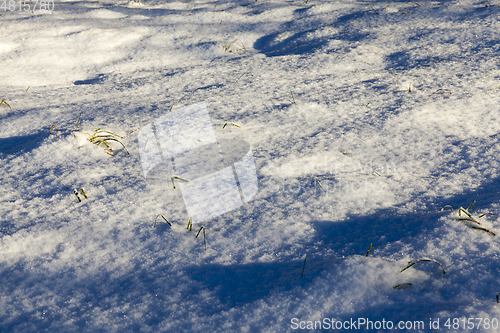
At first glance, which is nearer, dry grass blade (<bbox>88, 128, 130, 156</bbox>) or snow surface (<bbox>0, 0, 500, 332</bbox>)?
snow surface (<bbox>0, 0, 500, 332</bbox>)

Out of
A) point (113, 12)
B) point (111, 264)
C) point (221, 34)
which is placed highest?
point (113, 12)

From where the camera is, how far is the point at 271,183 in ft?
5.05

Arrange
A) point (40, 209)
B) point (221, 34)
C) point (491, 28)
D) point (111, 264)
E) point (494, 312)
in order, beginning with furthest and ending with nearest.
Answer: point (221, 34) → point (491, 28) → point (40, 209) → point (111, 264) → point (494, 312)

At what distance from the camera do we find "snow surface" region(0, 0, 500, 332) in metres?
0.99

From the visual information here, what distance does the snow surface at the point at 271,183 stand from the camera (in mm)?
992

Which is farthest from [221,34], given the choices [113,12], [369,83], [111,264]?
[111,264]

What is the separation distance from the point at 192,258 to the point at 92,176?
75cm

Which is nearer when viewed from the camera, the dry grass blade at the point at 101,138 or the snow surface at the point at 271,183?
the snow surface at the point at 271,183

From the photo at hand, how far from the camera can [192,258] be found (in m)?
1.17

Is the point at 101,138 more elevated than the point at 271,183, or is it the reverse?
the point at 101,138

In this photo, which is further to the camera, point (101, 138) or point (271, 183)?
point (101, 138)

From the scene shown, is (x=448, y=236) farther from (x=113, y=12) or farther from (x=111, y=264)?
(x=113, y=12)

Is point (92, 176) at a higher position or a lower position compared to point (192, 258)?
higher

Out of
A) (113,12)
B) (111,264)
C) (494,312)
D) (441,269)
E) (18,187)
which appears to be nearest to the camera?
(494,312)
